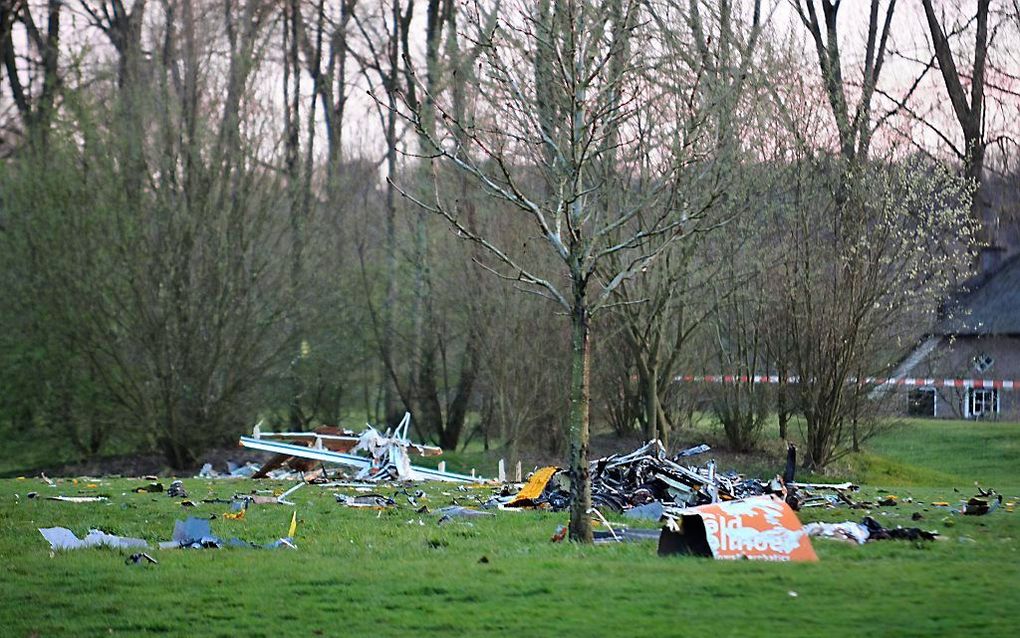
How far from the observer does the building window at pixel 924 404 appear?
38.2 meters

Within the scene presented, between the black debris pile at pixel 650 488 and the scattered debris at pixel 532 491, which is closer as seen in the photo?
the black debris pile at pixel 650 488

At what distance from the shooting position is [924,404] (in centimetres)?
3997

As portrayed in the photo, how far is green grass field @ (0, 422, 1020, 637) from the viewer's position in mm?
7645

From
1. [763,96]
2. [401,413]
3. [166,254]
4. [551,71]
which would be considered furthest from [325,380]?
[551,71]

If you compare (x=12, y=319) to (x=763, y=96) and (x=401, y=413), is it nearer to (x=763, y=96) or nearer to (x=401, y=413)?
(x=401, y=413)

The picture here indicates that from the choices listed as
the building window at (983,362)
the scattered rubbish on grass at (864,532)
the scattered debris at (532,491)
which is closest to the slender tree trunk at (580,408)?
the scattered rubbish on grass at (864,532)

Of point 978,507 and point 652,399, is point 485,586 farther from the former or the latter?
point 652,399

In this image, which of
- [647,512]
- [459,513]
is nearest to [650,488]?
[647,512]

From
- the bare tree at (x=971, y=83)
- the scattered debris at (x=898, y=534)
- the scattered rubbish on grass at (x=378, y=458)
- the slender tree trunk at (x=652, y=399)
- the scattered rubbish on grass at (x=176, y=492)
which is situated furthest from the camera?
the bare tree at (x=971, y=83)

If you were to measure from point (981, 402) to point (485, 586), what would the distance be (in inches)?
1374

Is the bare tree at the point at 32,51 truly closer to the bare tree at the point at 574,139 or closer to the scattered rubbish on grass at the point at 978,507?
the bare tree at the point at 574,139

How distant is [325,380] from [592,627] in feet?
91.5

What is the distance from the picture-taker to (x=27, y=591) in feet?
29.8

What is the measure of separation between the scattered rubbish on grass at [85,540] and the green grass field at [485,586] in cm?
19
